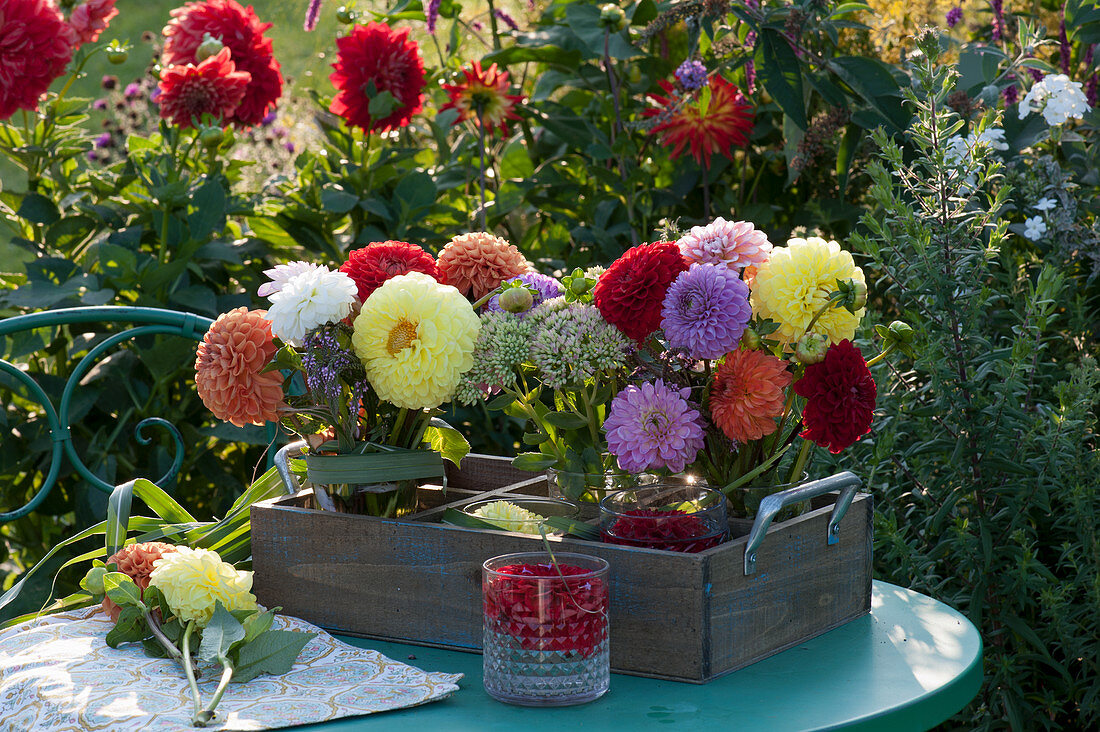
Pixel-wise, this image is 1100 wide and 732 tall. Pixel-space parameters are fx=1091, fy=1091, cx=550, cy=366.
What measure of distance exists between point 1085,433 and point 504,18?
172 cm

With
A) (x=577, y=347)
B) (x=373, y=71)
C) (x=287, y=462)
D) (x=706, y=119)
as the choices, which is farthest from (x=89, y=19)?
(x=577, y=347)

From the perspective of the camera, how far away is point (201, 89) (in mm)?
2176

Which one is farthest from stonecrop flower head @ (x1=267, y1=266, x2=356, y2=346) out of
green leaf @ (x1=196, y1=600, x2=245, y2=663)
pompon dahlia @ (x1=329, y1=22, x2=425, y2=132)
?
pompon dahlia @ (x1=329, y1=22, x2=425, y2=132)

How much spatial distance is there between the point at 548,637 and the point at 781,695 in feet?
0.63

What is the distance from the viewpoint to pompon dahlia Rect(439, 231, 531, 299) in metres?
1.12

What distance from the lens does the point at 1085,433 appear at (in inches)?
67.4

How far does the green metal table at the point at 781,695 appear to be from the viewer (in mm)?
814

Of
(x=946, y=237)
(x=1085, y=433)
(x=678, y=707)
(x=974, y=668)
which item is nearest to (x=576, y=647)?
(x=678, y=707)

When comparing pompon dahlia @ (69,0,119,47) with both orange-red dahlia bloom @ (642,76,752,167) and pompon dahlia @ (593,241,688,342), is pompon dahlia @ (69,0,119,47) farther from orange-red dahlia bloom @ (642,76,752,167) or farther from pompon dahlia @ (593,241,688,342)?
pompon dahlia @ (593,241,688,342)

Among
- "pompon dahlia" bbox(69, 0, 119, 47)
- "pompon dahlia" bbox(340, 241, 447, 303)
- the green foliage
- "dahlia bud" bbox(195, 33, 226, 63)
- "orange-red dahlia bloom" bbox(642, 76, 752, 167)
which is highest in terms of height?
"pompon dahlia" bbox(69, 0, 119, 47)

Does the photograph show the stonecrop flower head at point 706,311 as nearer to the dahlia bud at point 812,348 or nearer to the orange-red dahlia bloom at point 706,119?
the dahlia bud at point 812,348

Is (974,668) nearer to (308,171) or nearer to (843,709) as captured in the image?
(843,709)

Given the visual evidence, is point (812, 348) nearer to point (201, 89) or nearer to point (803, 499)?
point (803, 499)

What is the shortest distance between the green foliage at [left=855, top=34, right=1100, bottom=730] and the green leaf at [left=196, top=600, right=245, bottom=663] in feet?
3.31
